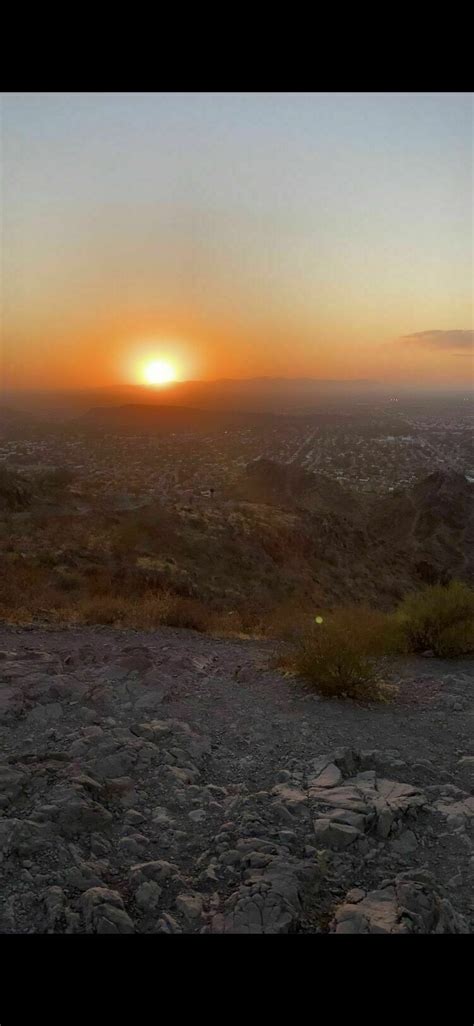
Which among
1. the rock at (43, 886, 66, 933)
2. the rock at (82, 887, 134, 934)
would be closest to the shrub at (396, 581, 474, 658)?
the rock at (82, 887, 134, 934)

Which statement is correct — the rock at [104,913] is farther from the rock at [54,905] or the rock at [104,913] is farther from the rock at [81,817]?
the rock at [81,817]

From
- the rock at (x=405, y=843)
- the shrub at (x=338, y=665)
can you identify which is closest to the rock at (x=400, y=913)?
the rock at (x=405, y=843)

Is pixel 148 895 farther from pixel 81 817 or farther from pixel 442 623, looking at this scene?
pixel 442 623

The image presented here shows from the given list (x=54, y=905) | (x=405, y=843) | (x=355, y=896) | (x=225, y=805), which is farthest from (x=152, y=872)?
(x=405, y=843)

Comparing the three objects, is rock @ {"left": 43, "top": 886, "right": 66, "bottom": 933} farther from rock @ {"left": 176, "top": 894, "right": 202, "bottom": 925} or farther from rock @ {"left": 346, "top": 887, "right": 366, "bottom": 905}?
rock @ {"left": 346, "top": 887, "right": 366, "bottom": 905}

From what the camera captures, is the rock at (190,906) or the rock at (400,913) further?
the rock at (190,906)
